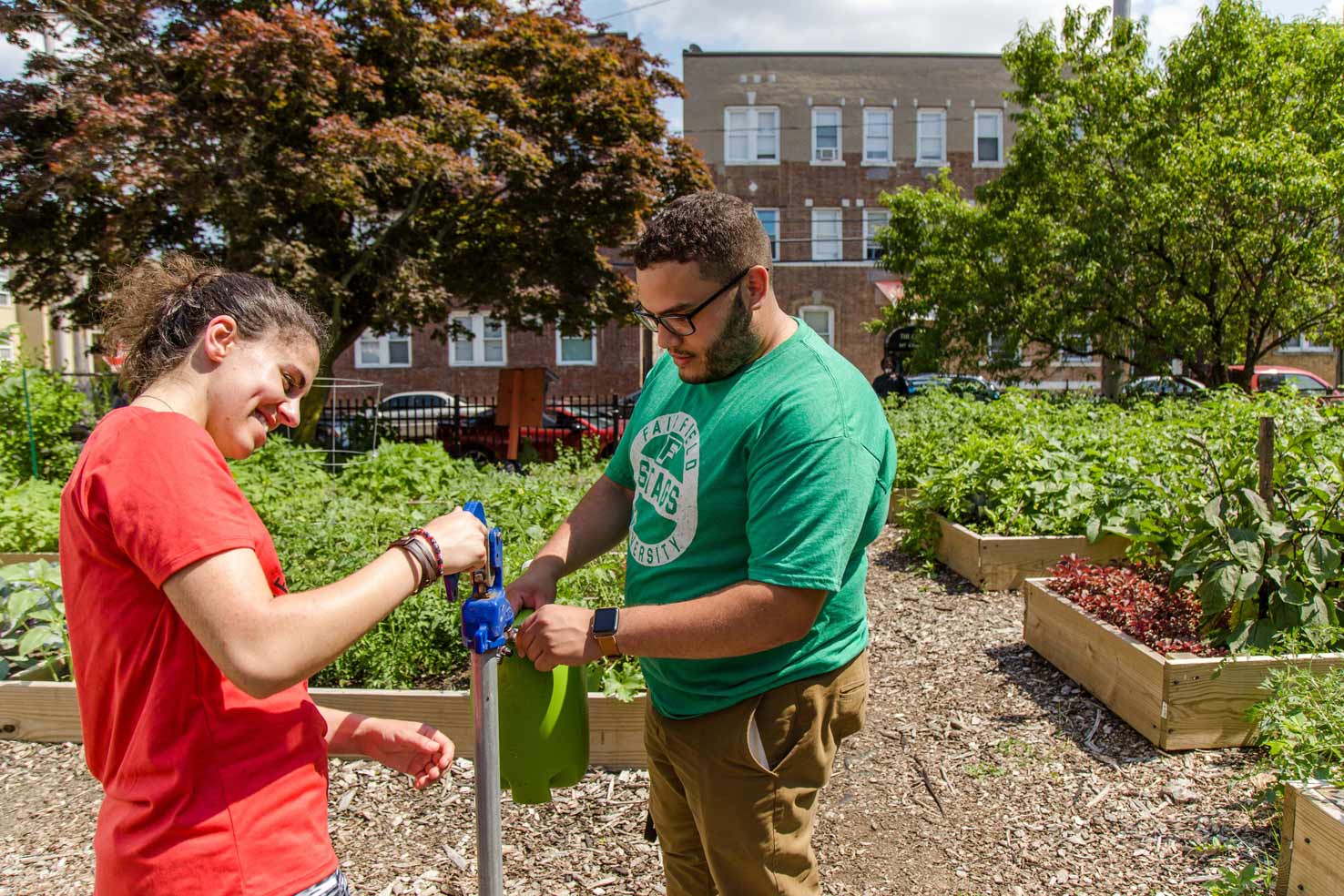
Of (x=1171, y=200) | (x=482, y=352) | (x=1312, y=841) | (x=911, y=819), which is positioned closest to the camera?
(x=1312, y=841)

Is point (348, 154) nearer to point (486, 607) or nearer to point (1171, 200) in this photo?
point (486, 607)

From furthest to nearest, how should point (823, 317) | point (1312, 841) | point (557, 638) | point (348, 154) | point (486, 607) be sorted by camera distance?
1. point (823, 317)
2. point (348, 154)
3. point (1312, 841)
4. point (557, 638)
5. point (486, 607)

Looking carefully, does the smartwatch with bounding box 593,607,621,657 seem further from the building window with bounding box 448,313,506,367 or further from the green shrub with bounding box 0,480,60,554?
the building window with bounding box 448,313,506,367

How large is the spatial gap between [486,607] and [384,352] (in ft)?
97.7

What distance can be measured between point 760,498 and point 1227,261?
1392cm

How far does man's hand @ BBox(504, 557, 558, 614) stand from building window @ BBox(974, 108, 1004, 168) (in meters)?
34.4

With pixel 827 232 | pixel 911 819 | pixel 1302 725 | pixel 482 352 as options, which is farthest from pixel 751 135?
pixel 1302 725

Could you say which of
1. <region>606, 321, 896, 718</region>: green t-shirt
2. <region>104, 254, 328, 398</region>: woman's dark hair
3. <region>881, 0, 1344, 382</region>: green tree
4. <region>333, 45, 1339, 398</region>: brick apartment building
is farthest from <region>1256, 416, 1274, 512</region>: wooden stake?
<region>333, 45, 1339, 398</region>: brick apartment building

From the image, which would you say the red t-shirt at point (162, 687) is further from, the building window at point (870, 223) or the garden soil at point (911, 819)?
the building window at point (870, 223)

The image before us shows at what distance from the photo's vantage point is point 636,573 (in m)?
2.05

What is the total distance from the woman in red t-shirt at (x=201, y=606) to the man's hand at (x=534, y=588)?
1.68ft

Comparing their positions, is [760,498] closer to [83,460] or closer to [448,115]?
[83,460]

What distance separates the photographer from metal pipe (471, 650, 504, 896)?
1.66 meters

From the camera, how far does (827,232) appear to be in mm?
32500
